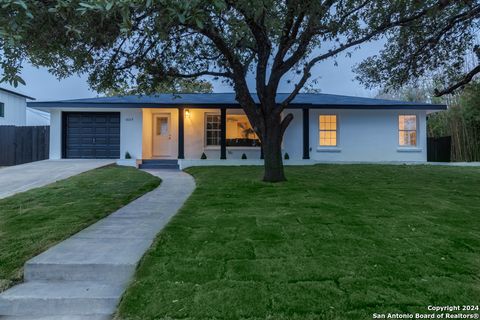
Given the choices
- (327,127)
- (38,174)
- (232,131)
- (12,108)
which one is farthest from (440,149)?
(12,108)

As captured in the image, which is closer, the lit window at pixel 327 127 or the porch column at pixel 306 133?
the porch column at pixel 306 133

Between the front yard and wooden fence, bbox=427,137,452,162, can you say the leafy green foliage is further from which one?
the front yard

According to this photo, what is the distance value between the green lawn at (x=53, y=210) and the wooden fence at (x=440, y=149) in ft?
53.9

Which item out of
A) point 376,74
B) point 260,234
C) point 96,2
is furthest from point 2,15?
point 376,74

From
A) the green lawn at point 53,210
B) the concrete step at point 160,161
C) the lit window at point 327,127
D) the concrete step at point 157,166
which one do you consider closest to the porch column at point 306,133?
the lit window at point 327,127

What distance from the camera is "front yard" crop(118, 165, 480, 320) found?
114 inches

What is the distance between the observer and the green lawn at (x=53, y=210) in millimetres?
4168

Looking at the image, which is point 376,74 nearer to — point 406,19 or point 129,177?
point 406,19

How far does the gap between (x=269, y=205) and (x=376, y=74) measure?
686 cm

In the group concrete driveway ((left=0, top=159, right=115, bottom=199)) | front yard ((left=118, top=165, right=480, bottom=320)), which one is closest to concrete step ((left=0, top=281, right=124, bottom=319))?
A: front yard ((left=118, top=165, right=480, bottom=320))

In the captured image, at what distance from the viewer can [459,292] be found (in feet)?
9.97

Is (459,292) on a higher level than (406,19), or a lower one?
lower

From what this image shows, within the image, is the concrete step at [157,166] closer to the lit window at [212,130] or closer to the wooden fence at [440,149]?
the lit window at [212,130]

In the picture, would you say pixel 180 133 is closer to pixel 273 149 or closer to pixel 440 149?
pixel 273 149
